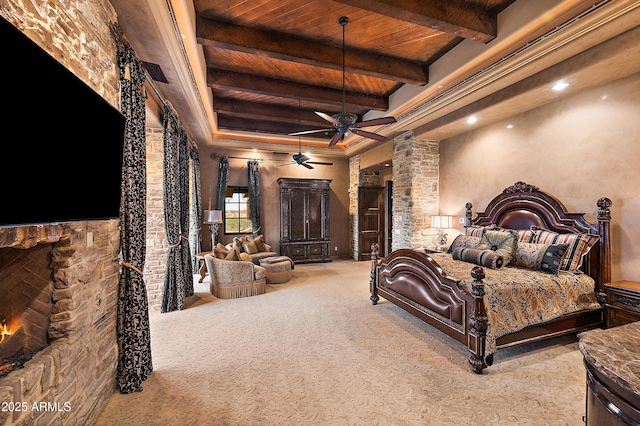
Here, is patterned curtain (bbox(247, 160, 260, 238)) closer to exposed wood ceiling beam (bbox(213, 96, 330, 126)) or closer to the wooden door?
exposed wood ceiling beam (bbox(213, 96, 330, 126))

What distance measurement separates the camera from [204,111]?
4828mm

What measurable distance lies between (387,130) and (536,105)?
2518mm

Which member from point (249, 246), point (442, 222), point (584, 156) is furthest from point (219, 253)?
point (584, 156)

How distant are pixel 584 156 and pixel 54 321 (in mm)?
5475

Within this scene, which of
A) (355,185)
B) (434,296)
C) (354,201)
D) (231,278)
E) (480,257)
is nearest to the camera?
(434,296)

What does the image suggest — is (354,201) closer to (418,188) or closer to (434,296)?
(418,188)

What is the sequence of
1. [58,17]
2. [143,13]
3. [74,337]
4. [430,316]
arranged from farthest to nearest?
[430,316] < [143,13] < [74,337] < [58,17]

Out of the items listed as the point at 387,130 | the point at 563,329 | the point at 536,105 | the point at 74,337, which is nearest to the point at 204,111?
the point at 387,130

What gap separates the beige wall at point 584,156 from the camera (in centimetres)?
312

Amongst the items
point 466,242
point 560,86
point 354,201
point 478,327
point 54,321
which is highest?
point 560,86

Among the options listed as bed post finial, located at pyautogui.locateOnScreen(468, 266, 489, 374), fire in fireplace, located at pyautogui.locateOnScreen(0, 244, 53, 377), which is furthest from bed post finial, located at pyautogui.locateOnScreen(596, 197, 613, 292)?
fire in fireplace, located at pyautogui.locateOnScreen(0, 244, 53, 377)

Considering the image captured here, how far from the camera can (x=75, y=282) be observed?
1733mm

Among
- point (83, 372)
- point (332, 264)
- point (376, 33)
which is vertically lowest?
point (332, 264)

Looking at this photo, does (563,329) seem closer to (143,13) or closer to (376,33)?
(376,33)
